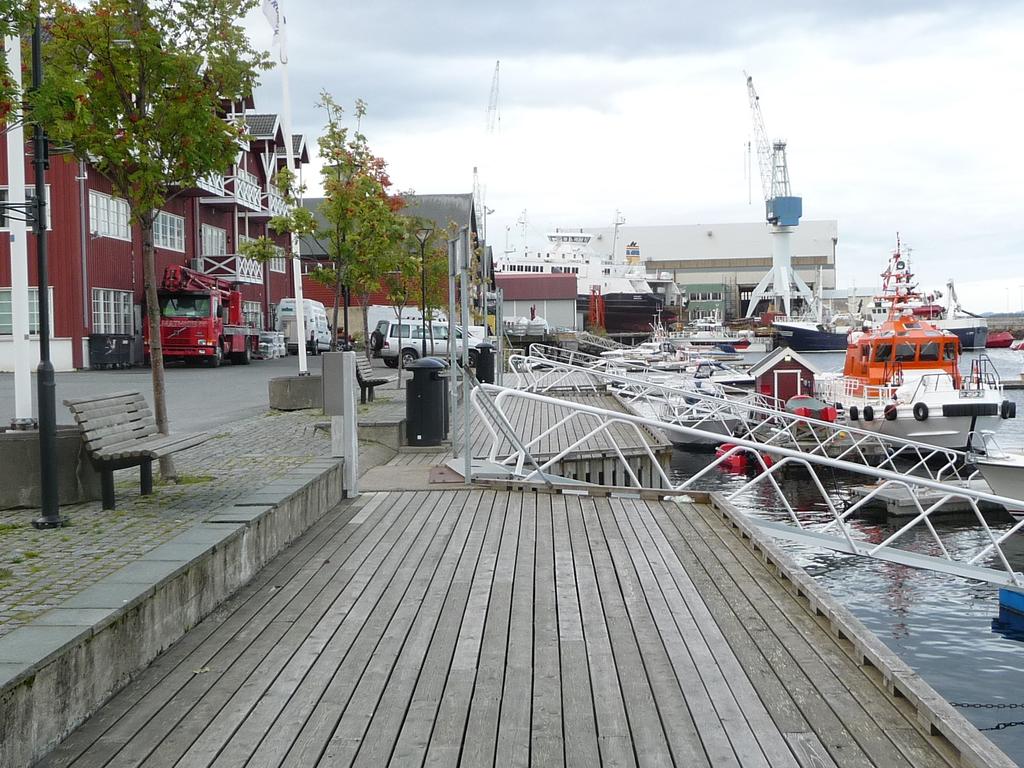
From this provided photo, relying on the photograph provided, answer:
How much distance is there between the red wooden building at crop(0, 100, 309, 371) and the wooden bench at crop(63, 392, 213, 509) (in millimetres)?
19018

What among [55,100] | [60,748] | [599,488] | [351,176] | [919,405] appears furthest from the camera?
[919,405]

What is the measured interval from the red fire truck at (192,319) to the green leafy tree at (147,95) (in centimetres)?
2553

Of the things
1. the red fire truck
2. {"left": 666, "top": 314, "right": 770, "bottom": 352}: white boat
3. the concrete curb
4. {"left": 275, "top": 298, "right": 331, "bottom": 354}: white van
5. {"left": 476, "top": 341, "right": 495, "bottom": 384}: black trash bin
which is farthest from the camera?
{"left": 666, "top": 314, "right": 770, "bottom": 352}: white boat

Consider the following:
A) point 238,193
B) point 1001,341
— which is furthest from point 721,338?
point 238,193

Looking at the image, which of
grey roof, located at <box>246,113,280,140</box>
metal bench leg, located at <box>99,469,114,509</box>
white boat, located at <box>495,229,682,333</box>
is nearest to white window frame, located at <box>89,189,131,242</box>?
grey roof, located at <box>246,113,280,140</box>

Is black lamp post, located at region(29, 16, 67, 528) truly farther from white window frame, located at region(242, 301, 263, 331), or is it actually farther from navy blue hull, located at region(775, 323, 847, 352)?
navy blue hull, located at region(775, 323, 847, 352)

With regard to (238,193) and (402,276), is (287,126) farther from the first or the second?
(238,193)

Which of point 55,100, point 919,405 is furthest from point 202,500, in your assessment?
point 919,405

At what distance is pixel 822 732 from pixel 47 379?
4.96m

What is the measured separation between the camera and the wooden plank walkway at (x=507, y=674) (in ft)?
13.0

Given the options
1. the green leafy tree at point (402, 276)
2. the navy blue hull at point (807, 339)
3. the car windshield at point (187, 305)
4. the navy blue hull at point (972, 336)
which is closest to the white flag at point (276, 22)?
the green leafy tree at point (402, 276)

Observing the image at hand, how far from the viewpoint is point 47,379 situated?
6.75 meters

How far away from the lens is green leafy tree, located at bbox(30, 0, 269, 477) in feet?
30.9

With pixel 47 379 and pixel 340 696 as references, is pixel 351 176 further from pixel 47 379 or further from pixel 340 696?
pixel 340 696
